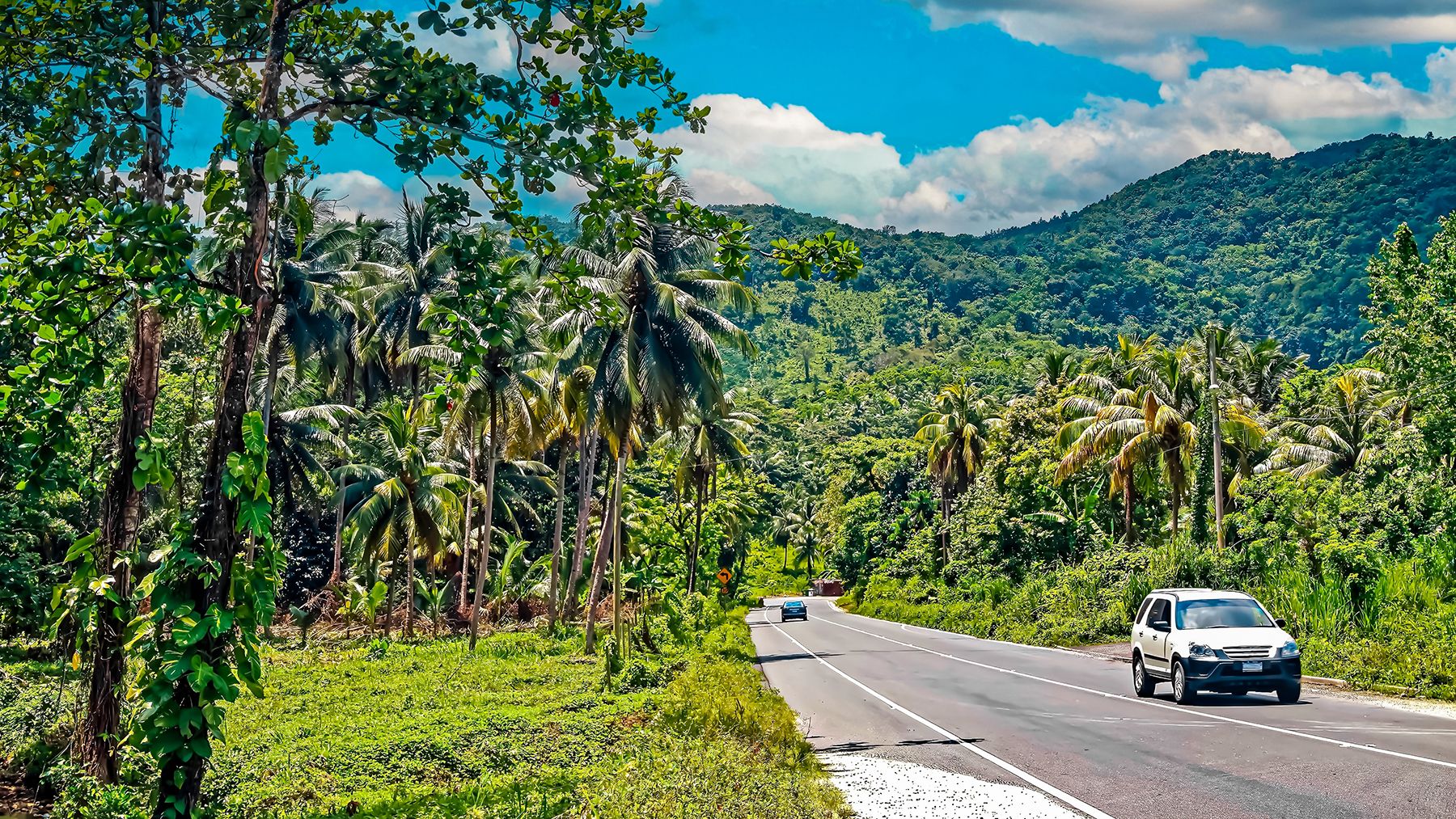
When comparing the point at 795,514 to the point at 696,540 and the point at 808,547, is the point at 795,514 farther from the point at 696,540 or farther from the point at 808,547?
the point at 696,540

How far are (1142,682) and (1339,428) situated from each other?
35.6 meters

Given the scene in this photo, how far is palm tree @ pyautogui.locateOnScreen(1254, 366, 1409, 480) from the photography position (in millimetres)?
42812

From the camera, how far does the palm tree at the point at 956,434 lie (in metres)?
60.5

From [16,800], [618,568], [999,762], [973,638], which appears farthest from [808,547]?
[16,800]

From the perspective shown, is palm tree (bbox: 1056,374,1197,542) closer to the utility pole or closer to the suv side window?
the utility pole

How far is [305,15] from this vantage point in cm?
717

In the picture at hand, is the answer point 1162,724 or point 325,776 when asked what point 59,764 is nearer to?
point 325,776

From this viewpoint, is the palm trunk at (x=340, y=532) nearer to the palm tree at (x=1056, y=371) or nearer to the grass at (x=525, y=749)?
the grass at (x=525, y=749)

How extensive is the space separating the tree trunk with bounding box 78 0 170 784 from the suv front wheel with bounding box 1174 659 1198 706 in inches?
548

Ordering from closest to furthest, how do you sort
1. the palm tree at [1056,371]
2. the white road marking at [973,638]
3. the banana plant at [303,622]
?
1. the white road marking at [973,638]
2. the banana plant at [303,622]
3. the palm tree at [1056,371]

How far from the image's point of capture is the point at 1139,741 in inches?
503

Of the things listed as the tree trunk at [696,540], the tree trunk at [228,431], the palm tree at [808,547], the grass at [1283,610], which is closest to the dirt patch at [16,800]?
the tree trunk at [228,431]

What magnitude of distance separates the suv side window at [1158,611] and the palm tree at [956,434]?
4147 cm

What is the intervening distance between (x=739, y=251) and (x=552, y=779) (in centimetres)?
557
